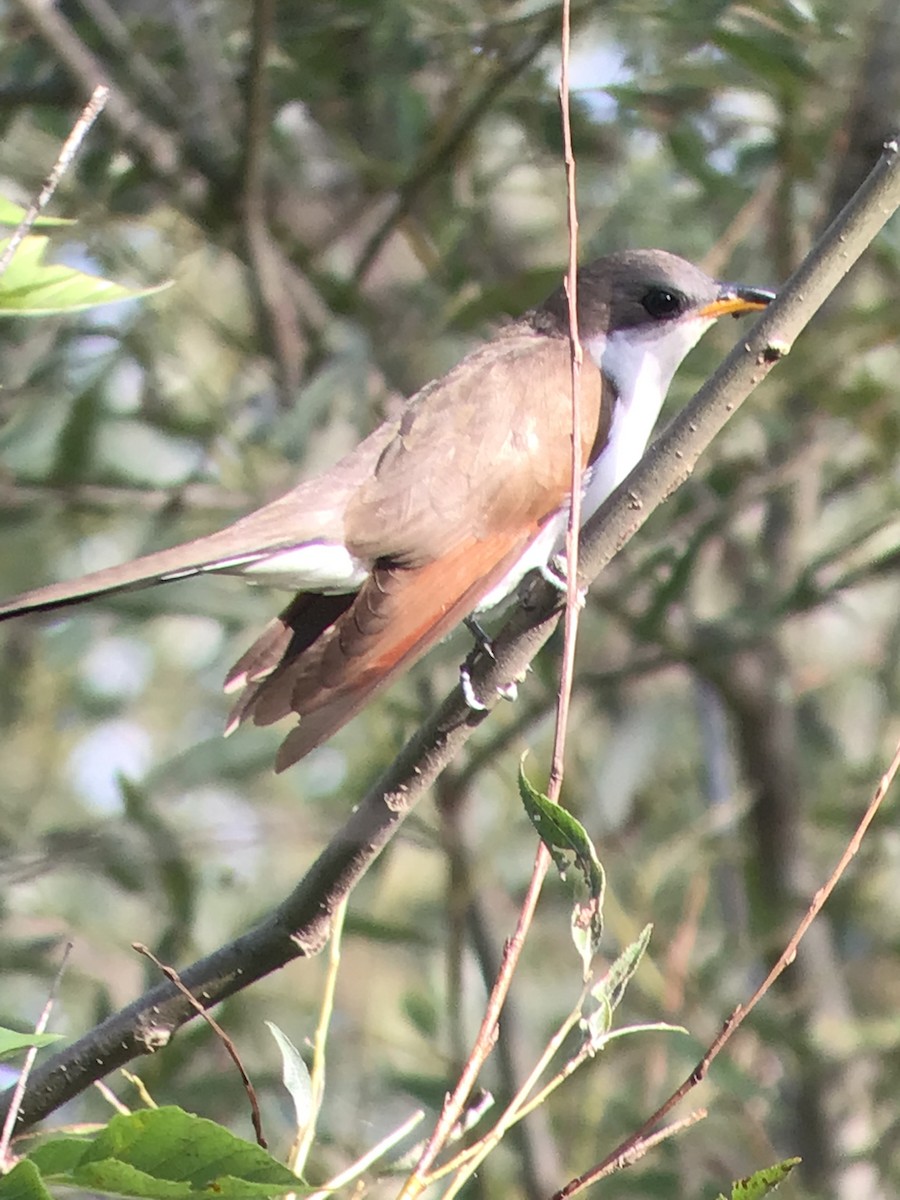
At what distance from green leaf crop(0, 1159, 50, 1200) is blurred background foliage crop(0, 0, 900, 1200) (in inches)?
65.3

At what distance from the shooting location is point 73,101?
3.85 m

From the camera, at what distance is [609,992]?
1.59 m

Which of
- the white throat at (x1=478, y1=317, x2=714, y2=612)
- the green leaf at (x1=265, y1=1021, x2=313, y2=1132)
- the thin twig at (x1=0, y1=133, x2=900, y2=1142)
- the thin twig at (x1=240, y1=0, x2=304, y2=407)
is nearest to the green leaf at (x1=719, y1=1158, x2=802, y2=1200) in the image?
the green leaf at (x1=265, y1=1021, x2=313, y2=1132)

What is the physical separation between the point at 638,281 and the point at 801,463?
83 cm

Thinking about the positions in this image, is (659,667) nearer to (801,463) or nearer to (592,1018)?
(801,463)

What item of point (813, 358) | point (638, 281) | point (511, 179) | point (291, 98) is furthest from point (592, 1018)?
point (511, 179)

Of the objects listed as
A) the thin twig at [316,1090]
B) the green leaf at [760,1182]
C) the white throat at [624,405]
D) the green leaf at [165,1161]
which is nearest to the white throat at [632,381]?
the white throat at [624,405]

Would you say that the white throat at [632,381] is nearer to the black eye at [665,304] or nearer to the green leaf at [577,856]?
the black eye at [665,304]

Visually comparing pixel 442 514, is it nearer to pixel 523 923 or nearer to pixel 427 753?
pixel 427 753

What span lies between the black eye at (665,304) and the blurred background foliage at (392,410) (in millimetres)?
240

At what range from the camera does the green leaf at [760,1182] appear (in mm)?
1384

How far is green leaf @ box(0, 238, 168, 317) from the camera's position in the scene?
1.54 meters

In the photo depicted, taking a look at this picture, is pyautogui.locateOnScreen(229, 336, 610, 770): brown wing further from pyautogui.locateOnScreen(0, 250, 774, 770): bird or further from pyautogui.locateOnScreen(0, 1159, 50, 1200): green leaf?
pyautogui.locateOnScreen(0, 1159, 50, 1200): green leaf

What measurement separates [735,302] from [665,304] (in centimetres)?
15
